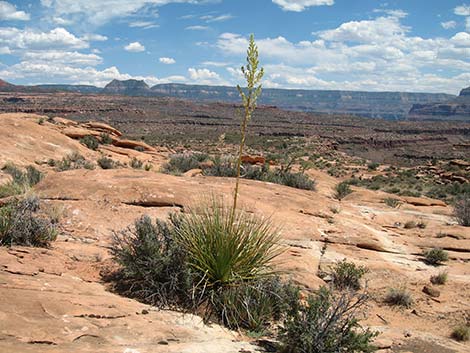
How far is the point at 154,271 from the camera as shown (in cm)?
539

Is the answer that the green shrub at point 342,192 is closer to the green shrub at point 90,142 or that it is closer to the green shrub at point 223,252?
the green shrub at point 223,252

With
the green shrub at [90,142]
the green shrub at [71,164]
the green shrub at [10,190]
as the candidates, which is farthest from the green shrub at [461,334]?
the green shrub at [90,142]

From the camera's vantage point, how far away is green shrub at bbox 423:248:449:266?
9.03 meters

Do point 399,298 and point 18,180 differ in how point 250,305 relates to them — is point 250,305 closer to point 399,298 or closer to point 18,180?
point 399,298

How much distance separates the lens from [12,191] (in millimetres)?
9039

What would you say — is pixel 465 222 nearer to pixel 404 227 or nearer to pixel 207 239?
pixel 404 227

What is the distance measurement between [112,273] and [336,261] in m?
4.15

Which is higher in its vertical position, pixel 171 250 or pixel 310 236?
pixel 171 250

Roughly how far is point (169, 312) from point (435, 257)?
6.43 metres

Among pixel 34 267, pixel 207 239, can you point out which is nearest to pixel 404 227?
pixel 207 239

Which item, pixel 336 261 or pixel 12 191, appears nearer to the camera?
pixel 336 261

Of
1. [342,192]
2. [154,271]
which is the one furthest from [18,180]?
[342,192]

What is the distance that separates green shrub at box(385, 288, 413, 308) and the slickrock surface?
0.19m

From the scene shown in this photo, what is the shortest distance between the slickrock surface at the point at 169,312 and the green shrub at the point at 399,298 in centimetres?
19
